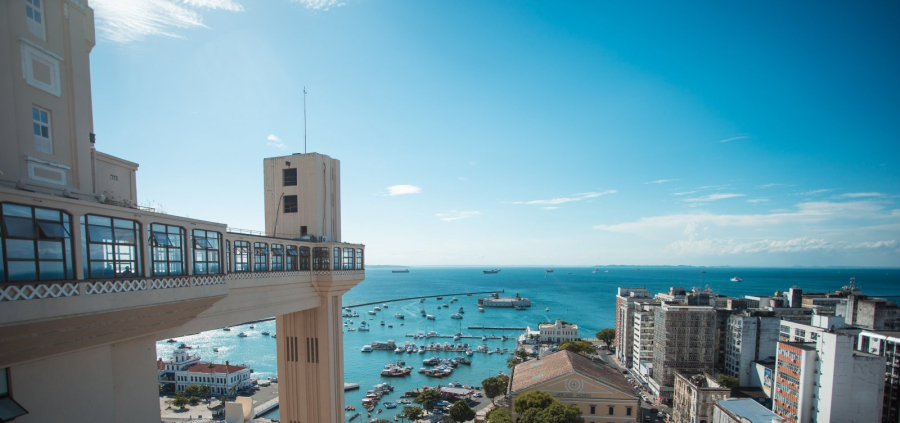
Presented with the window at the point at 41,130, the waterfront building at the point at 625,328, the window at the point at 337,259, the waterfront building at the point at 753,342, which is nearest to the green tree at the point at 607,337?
the waterfront building at the point at 625,328

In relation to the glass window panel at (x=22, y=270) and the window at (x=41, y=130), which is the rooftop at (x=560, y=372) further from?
the window at (x=41, y=130)

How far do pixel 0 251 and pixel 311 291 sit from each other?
38.6 ft

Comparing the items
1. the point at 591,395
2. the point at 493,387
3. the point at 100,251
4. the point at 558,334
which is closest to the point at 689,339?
the point at 591,395

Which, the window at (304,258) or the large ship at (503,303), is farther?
the large ship at (503,303)

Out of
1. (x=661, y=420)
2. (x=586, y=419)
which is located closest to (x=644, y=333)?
(x=661, y=420)

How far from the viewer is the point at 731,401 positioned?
3073cm

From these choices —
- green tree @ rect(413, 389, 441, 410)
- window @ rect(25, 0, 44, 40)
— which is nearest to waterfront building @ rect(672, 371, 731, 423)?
green tree @ rect(413, 389, 441, 410)

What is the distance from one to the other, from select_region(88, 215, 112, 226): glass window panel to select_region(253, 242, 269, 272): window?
6.24 metres

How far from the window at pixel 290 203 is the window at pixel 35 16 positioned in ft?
35.1

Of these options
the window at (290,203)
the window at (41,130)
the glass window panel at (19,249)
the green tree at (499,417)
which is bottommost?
the green tree at (499,417)

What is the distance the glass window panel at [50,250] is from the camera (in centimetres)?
638

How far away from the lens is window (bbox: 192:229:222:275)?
9883 mm

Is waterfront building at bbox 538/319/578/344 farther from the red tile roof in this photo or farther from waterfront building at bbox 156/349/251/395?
the red tile roof

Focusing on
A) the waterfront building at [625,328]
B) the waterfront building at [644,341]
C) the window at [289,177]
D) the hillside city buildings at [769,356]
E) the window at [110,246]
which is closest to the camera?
the window at [110,246]
